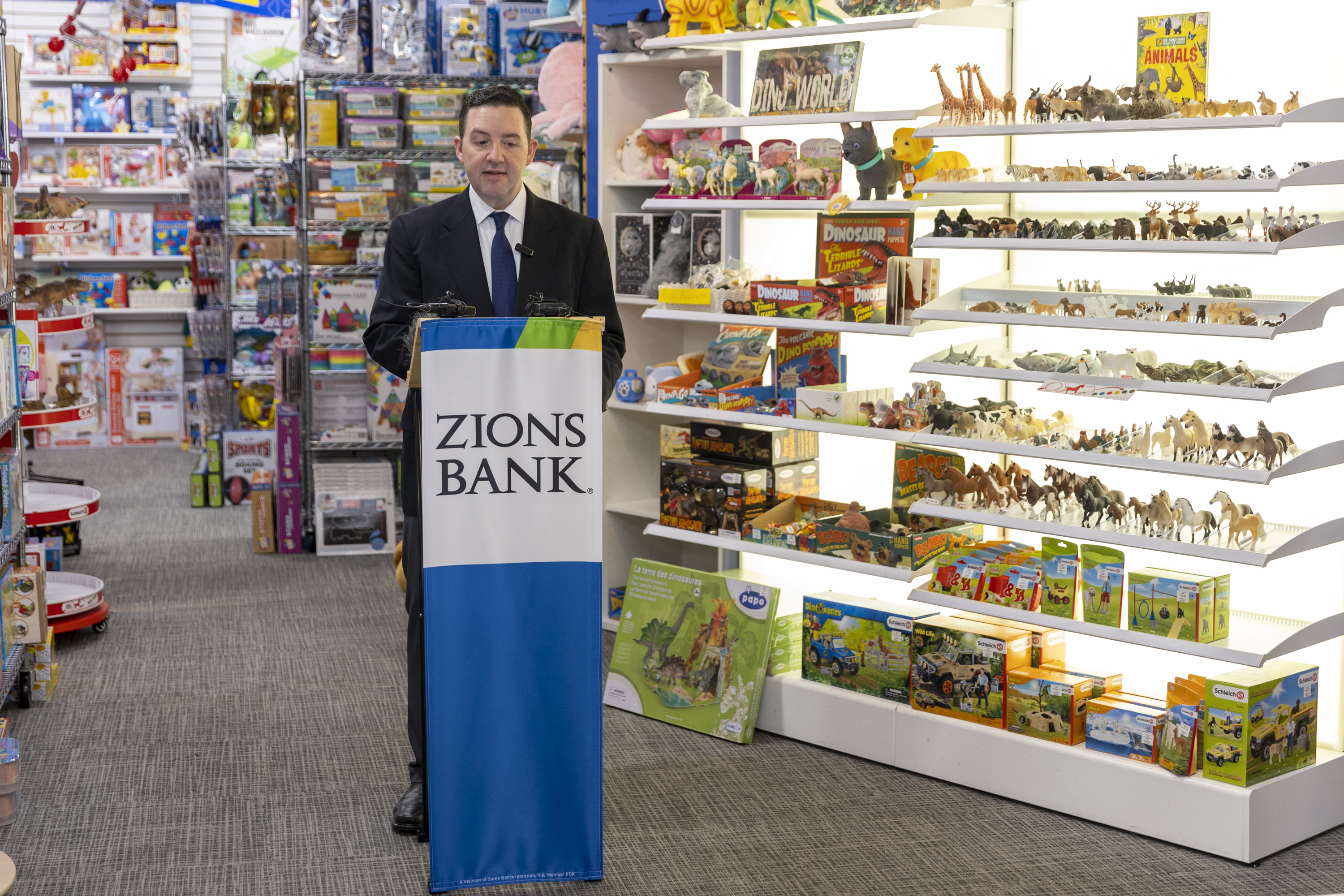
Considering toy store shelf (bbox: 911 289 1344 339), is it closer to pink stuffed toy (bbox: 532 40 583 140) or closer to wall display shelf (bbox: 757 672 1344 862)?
wall display shelf (bbox: 757 672 1344 862)

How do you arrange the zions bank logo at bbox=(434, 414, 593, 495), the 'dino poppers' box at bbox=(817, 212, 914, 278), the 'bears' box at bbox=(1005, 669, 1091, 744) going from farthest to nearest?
the 'dino poppers' box at bbox=(817, 212, 914, 278), the 'bears' box at bbox=(1005, 669, 1091, 744), the zions bank logo at bbox=(434, 414, 593, 495)

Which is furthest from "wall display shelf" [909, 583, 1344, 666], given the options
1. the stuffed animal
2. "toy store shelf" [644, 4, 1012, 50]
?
the stuffed animal

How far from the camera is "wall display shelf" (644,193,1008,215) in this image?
3.57 metres

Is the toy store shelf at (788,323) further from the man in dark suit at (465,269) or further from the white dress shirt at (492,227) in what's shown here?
the white dress shirt at (492,227)

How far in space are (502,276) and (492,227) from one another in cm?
12

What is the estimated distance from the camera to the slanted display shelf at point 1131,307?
2.90 m

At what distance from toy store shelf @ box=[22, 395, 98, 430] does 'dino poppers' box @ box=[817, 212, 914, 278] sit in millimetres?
2688

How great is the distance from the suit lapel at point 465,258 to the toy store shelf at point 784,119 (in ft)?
3.47

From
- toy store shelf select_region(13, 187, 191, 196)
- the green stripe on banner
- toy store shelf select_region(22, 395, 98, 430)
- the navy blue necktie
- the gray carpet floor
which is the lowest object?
the gray carpet floor

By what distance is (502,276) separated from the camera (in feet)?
10.3

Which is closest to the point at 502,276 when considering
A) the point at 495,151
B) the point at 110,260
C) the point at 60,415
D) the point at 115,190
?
the point at 495,151

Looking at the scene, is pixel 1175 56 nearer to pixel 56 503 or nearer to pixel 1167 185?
pixel 1167 185

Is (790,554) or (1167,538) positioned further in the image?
(790,554)

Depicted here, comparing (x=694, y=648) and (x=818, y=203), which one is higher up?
(x=818, y=203)
